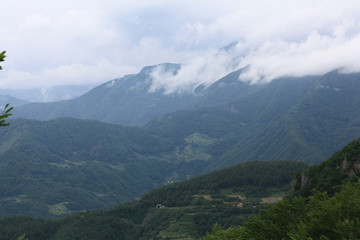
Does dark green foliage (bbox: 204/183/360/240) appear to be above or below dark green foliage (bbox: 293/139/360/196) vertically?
above

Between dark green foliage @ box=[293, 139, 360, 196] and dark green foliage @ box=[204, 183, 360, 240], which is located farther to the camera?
dark green foliage @ box=[293, 139, 360, 196]

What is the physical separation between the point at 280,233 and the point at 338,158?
3728 inches

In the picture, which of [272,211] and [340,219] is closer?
[340,219]

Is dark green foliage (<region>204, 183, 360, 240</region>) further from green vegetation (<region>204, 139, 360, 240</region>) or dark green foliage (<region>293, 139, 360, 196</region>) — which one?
dark green foliage (<region>293, 139, 360, 196</region>)

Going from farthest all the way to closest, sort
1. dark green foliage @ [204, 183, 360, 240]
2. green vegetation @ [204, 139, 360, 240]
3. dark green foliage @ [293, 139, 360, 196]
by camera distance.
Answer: dark green foliage @ [293, 139, 360, 196] → green vegetation @ [204, 139, 360, 240] → dark green foliage @ [204, 183, 360, 240]

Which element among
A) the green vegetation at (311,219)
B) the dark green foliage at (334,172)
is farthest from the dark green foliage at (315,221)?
the dark green foliage at (334,172)

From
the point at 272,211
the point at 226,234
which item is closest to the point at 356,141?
the point at 226,234

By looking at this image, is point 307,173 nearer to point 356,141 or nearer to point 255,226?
point 356,141

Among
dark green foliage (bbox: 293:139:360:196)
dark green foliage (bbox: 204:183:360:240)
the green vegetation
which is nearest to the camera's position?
dark green foliage (bbox: 204:183:360:240)

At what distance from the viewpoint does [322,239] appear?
39.2 metres

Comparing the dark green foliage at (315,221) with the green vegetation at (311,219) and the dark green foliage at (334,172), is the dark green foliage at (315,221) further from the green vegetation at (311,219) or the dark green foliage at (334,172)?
the dark green foliage at (334,172)

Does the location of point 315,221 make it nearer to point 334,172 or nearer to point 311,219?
point 311,219

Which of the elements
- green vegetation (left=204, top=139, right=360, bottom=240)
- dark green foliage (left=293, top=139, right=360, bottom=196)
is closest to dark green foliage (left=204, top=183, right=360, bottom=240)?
green vegetation (left=204, top=139, right=360, bottom=240)

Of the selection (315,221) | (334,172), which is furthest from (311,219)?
(334,172)
